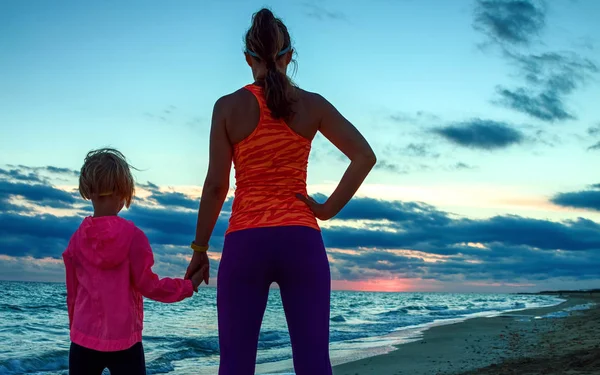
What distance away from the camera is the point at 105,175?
2.84m

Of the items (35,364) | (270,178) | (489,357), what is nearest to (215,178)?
(270,178)

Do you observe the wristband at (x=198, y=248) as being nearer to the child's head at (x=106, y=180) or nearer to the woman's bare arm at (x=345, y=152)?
the child's head at (x=106, y=180)

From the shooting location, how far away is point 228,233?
2564mm

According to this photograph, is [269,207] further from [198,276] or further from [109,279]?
[109,279]

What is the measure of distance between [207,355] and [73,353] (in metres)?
11.2

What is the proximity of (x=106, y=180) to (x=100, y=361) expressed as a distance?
0.86 meters

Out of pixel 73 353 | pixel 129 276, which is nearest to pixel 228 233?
pixel 129 276

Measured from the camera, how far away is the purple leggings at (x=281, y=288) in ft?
8.11

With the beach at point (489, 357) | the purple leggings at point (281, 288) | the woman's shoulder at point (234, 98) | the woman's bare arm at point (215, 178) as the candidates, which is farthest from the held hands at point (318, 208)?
the beach at point (489, 357)

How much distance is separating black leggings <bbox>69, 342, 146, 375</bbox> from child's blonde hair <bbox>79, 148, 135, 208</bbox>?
0.74 meters

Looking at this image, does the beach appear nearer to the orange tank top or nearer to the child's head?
the orange tank top

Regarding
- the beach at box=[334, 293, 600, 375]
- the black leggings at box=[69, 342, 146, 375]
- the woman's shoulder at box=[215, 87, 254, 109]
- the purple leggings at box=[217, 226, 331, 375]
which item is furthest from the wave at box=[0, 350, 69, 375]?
the woman's shoulder at box=[215, 87, 254, 109]

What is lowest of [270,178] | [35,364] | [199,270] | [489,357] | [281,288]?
[489,357]

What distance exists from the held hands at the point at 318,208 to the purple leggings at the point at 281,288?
107mm
